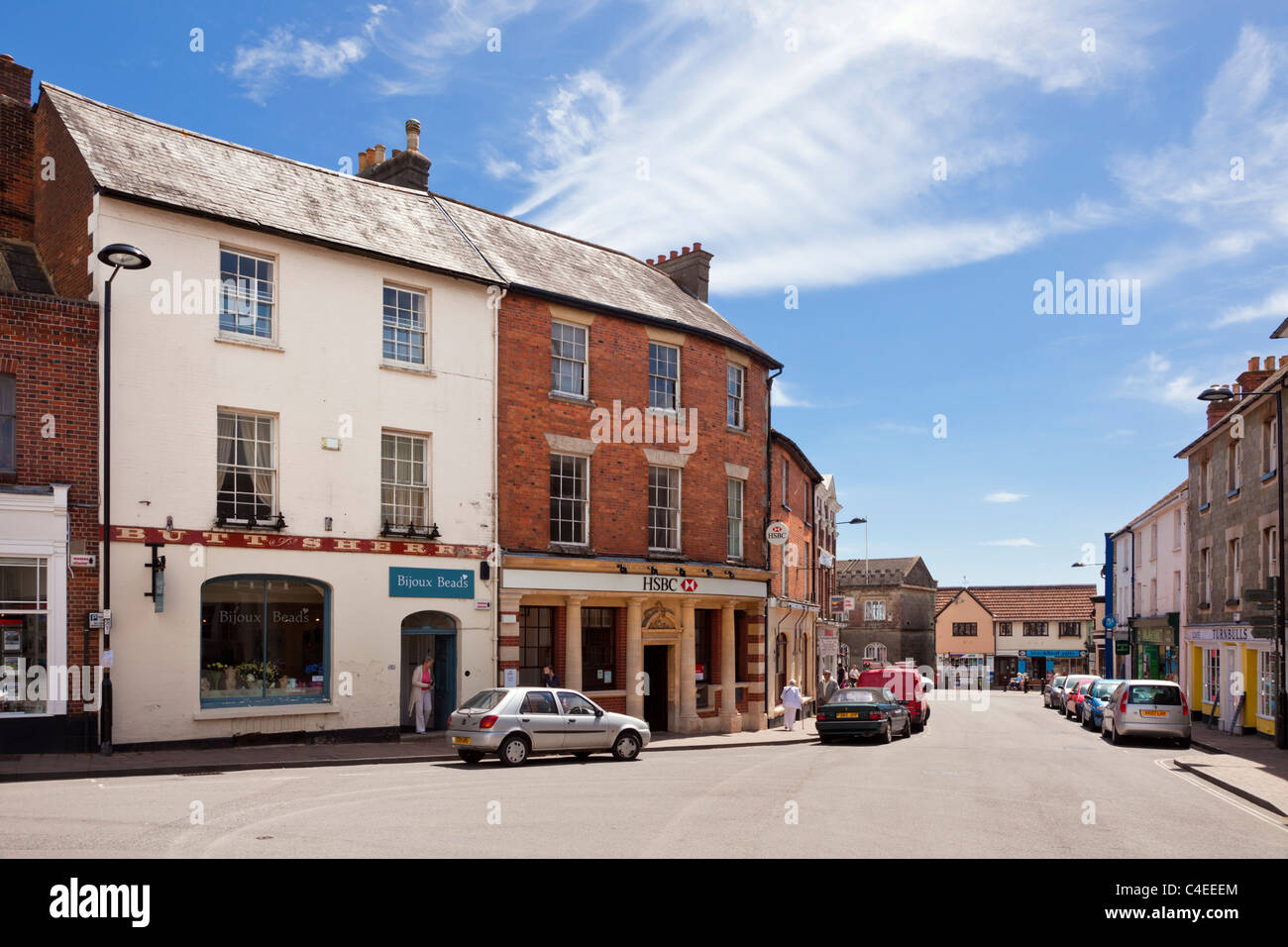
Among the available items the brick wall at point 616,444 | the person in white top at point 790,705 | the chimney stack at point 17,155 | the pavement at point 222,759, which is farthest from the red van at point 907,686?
the chimney stack at point 17,155

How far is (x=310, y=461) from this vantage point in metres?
21.5

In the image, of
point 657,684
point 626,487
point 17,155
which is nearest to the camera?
point 17,155

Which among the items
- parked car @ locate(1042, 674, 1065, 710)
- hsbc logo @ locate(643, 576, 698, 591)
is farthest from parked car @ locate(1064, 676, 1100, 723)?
hsbc logo @ locate(643, 576, 698, 591)

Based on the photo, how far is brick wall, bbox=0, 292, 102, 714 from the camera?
18.1 metres

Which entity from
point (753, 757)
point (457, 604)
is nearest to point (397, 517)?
point (457, 604)

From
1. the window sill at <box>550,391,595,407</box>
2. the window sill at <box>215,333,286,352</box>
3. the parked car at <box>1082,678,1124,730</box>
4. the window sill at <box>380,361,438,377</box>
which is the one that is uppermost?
the window sill at <box>215,333,286,352</box>

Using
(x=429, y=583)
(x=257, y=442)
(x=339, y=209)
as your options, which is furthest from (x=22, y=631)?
Result: (x=339, y=209)

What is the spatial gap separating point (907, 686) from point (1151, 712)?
744 cm

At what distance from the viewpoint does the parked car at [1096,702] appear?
34.9 meters

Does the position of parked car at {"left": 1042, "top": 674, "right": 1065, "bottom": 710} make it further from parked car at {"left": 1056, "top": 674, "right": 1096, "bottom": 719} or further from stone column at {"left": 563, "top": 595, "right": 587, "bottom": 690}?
stone column at {"left": 563, "top": 595, "right": 587, "bottom": 690}

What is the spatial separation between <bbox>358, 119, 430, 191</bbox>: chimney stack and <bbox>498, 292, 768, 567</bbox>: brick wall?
4.71 metres

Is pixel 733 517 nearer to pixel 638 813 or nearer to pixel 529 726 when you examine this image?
pixel 529 726

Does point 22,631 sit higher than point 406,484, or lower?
lower

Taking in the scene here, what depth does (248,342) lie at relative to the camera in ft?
68.4
